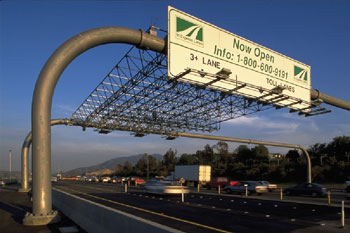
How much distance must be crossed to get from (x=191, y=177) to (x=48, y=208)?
37.2 metres

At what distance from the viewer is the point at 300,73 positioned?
1731cm

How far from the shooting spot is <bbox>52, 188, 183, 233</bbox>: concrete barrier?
→ 6.10 metres

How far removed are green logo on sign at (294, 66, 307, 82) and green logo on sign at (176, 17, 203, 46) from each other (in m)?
7.03

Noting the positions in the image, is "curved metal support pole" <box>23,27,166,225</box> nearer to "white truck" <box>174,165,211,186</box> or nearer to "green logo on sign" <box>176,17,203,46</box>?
"green logo on sign" <box>176,17,203,46</box>

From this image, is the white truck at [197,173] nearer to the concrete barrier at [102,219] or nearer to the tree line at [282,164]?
the tree line at [282,164]

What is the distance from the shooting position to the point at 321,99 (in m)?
18.1

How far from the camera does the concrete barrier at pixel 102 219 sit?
610 centimetres

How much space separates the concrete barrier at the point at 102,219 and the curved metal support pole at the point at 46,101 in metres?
1.17

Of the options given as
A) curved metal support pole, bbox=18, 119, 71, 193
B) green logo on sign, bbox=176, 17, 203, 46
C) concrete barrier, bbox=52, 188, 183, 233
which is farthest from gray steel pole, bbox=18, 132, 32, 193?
green logo on sign, bbox=176, 17, 203, 46

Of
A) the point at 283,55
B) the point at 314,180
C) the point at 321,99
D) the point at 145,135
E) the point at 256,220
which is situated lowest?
the point at 314,180

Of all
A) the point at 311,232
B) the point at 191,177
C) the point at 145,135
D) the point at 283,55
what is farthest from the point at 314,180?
the point at 311,232

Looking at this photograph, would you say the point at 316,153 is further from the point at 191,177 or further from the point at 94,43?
the point at 94,43

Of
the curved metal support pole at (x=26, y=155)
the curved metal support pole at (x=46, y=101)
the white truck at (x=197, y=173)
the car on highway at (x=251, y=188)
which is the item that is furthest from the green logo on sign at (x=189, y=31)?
the white truck at (x=197, y=173)

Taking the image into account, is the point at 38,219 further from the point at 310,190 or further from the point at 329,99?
the point at 310,190
